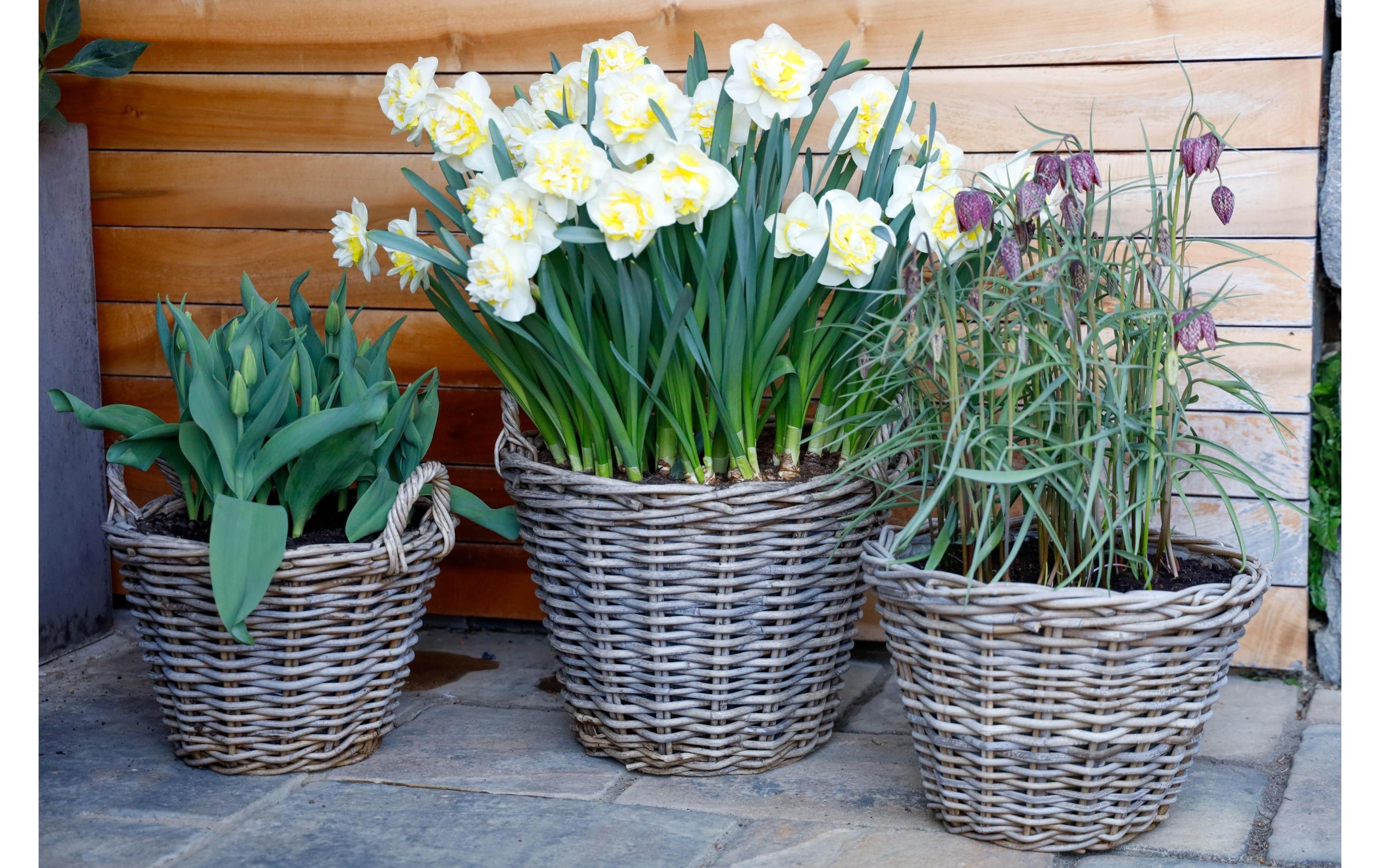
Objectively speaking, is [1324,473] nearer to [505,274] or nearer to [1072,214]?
[1072,214]

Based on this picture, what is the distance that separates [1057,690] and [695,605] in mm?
433

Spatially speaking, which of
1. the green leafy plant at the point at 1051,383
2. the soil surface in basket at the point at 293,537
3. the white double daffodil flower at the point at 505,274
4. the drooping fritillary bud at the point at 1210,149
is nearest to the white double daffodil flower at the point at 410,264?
the white double daffodil flower at the point at 505,274

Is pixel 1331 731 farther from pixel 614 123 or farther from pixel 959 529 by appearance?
pixel 614 123

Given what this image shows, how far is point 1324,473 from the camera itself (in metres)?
1.84

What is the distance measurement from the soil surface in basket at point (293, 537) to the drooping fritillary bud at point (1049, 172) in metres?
0.91

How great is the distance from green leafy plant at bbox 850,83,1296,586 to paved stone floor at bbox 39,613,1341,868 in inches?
12.1

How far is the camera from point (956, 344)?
49.0 inches

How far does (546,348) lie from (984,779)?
0.70 metres

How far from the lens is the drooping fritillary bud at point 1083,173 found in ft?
4.11

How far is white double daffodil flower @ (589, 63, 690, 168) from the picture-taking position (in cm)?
132

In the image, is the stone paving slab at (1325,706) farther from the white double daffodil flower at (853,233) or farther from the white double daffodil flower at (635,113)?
the white double daffodil flower at (635,113)

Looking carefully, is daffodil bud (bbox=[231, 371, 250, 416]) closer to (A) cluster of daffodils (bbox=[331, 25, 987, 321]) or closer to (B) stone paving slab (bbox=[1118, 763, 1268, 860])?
(A) cluster of daffodils (bbox=[331, 25, 987, 321])

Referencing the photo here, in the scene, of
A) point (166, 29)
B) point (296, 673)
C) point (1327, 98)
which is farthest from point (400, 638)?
point (1327, 98)

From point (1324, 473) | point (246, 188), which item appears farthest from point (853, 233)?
point (246, 188)
